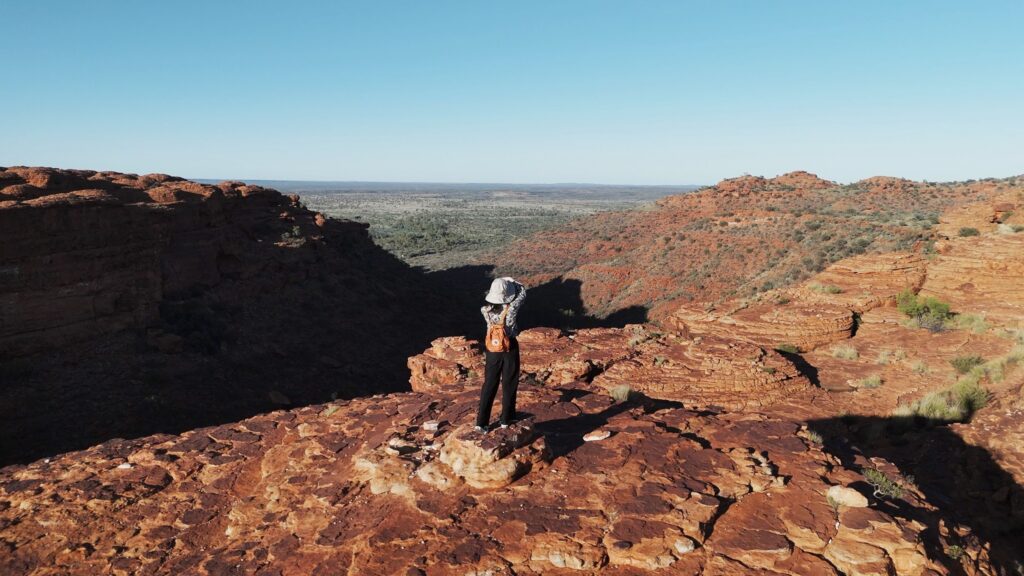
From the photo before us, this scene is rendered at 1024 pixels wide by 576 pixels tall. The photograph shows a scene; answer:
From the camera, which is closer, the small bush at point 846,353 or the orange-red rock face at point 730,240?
the small bush at point 846,353

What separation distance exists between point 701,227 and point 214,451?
3957cm

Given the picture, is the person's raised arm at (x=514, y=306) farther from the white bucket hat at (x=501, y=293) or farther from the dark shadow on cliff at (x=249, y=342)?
the dark shadow on cliff at (x=249, y=342)

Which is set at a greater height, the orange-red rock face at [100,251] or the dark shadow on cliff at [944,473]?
the orange-red rock face at [100,251]

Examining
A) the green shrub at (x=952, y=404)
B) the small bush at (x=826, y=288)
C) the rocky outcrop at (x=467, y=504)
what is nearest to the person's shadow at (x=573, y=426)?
the rocky outcrop at (x=467, y=504)

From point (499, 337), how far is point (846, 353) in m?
12.0

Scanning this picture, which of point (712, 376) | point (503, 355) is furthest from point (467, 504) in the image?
point (712, 376)

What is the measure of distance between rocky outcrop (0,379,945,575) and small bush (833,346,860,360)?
895 cm

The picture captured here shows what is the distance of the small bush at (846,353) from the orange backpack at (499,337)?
467 inches

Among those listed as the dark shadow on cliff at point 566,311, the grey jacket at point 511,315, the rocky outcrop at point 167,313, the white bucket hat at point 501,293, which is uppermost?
the white bucket hat at point 501,293

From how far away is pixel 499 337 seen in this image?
5895 mm

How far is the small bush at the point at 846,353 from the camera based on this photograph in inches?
540

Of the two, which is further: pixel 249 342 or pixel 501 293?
pixel 249 342

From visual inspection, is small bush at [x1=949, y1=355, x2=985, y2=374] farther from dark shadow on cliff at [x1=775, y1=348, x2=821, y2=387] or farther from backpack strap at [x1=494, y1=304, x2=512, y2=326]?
backpack strap at [x1=494, y1=304, x2=512, y2=326]

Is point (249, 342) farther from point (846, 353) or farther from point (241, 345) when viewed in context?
point (846, 353)
